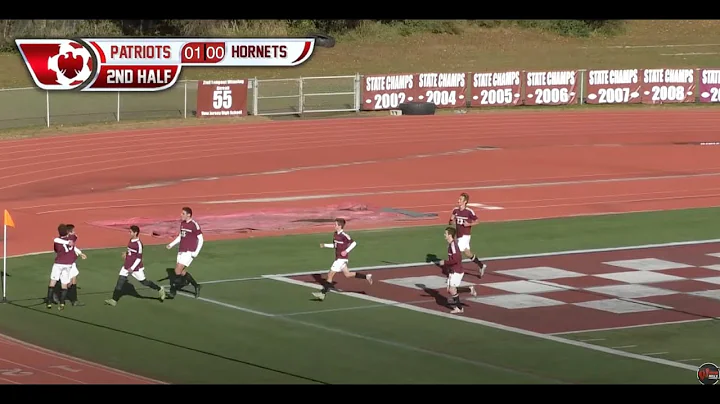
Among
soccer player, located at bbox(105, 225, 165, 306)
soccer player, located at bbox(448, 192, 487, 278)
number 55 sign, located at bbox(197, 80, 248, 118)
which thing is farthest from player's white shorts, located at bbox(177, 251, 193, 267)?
number 55 sign, located at bbox(197, 80, 248, 118)

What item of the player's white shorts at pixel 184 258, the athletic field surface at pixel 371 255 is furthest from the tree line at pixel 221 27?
the player's white shorts at pixel 184 258

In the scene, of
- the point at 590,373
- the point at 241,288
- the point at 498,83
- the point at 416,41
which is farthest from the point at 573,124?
the point at 590,373

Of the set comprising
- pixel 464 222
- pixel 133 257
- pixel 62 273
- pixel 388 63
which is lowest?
pixel 62 273

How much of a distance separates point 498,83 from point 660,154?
16.6 metres

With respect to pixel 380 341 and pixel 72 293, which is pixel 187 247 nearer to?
pixel 72 293

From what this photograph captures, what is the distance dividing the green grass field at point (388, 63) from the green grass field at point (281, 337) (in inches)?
1160

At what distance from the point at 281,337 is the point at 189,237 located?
405cm

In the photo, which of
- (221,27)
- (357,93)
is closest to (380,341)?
(357,93)

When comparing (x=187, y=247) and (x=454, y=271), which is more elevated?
(x=187, y=247)

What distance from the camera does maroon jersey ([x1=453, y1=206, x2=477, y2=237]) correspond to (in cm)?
2864

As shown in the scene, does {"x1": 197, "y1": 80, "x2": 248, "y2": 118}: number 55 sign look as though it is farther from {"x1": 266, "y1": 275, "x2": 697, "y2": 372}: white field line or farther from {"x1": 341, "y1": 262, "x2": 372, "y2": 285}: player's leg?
{"x1": 341, "y1": 262, "x2": 372, "y2": 285}: player's leg

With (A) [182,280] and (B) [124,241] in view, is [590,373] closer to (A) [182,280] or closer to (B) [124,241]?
(A) [182,280]

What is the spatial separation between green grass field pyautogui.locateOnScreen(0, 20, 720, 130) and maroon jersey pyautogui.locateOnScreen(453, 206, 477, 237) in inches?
1184

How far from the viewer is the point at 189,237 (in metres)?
26.3
